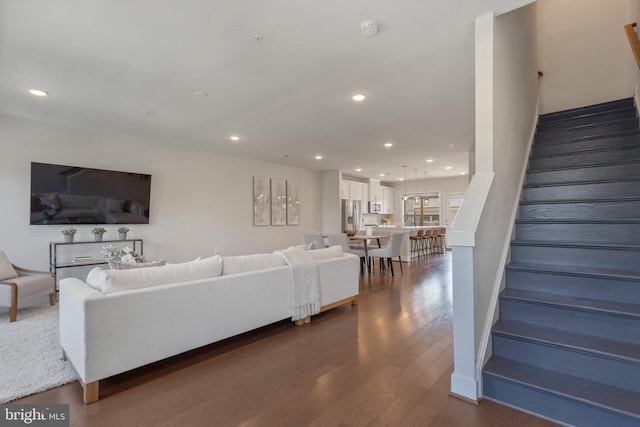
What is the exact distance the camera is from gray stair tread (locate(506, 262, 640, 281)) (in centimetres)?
204

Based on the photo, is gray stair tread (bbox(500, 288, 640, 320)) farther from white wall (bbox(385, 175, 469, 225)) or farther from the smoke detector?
white wall (bbox(385, 175, 469, 225))

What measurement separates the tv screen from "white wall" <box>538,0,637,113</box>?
7065 mm

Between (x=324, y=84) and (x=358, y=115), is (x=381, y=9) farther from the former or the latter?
(x=358, y=115)

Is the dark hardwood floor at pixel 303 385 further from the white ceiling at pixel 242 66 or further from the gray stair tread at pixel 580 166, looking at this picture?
the white ceiling at pixel 242 66

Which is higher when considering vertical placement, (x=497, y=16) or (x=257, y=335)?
(x=497, y=16)

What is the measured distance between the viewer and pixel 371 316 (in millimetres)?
3621

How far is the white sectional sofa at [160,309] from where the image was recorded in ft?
6.61

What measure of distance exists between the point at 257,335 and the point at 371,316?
4.42 feet

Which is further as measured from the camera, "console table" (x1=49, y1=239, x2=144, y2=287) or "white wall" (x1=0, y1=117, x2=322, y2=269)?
"console table" (x1=49, y1=239, x2=144, y2=287)

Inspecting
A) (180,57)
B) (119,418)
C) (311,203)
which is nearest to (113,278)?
(119,418)

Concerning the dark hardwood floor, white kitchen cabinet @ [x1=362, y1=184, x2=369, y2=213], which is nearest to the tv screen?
the dark hardwood floor

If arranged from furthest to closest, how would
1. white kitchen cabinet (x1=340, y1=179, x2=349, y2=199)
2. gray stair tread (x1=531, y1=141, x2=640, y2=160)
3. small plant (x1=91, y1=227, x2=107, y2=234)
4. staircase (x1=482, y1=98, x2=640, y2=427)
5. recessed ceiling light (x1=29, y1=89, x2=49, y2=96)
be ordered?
white kitchen cabinet (x1=340, y1=179, x2=349, y2=199) → small plant (x1=91, y1=227, x2=107, y2=234) → recessed ceiling light (x1=29, y1=89, x2=49, y2=96) → gray stair tread (x1=531, y1=141, x2=640, y2=160) → staircase (x1=482, y1=98, x2=640, y2=427)

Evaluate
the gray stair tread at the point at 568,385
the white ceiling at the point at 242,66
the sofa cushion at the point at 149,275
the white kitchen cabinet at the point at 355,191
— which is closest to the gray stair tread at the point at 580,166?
the white ceiling at the point at 242,66

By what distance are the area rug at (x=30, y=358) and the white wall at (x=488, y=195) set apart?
9.05 ft
